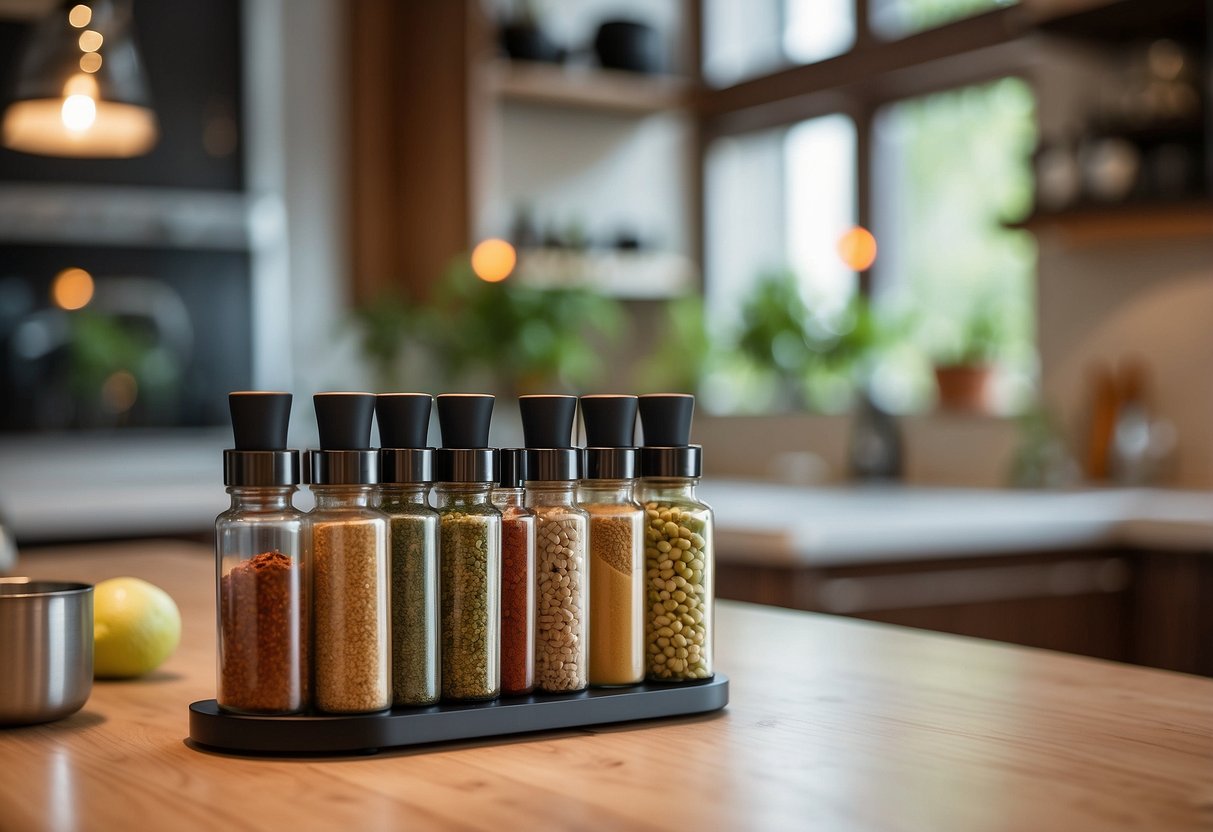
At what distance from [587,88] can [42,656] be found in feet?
11.8

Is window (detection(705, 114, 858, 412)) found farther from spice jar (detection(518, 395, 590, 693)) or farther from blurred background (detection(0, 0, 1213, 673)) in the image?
spice jar (detection(518, 395, 590, 693))

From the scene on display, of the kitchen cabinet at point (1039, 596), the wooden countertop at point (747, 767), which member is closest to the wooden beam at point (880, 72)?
the kitchen cabinet at point (1039, 596)

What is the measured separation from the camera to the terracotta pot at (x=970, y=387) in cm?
374

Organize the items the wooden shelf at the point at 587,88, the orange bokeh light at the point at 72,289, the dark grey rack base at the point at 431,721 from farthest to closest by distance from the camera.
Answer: the wooden shelf at the point at 587,88
the orange bokeh light at the point at 72,289
the dark grey rack base at the point at 431,721

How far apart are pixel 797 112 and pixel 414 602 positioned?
3699 mm

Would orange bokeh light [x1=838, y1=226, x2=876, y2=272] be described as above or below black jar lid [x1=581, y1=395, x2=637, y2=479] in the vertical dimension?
above

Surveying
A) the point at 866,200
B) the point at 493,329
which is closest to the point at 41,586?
the point at 493,329

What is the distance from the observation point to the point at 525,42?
4.30 metres

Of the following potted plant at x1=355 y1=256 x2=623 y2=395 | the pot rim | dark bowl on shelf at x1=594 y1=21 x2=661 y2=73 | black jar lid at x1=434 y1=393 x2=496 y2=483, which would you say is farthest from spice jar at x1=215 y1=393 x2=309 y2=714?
dark bowl on shelf at x1=594 y1=21 x2=661 y2=73

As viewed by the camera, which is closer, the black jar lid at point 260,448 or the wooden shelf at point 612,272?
the black jar lid at point 260,448

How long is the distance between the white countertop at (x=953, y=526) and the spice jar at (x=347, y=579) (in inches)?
61.7

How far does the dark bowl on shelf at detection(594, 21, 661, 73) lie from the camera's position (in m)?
4.45

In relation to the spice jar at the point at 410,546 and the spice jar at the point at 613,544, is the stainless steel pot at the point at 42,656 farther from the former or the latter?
the spice jar at the point at 613,544

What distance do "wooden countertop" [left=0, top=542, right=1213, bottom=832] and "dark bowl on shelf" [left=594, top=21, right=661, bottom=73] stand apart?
351 centimetres
